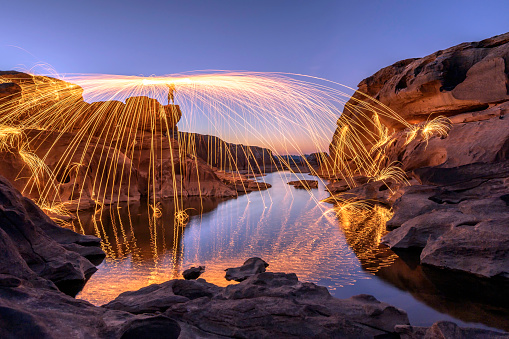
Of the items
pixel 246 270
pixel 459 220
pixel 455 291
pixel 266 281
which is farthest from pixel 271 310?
pixel 459 220

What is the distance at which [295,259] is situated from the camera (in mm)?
6305

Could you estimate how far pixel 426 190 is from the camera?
928 cm

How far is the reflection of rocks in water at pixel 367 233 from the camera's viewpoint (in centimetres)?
618

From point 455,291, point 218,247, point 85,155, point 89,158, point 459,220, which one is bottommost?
point 218,247

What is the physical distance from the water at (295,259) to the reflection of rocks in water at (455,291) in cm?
1

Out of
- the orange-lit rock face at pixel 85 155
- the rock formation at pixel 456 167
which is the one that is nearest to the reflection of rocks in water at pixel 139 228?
the orange-lit rock face at pixel 85 155

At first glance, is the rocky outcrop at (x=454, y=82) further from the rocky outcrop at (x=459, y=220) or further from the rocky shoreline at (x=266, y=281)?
the rocky shoreline at (x=266, y=281)

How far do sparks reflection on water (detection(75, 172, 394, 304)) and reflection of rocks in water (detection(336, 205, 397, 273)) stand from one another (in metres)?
0.11

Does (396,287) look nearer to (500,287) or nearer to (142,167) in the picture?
(500,287)

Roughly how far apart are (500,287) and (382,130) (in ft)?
79.4

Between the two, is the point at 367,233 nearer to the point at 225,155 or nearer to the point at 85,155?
the point at 85,155

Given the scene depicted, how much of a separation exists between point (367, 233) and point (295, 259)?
318 centimetres

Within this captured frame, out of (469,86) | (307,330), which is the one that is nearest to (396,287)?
(307,330)

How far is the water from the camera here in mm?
4234
